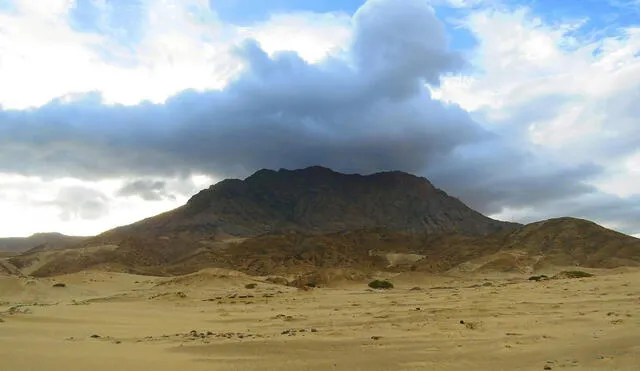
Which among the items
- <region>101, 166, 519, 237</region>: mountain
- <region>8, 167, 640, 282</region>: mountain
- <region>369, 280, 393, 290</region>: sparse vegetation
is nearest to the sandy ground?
<region>369, 280, 393, 290</region>: sparse vegetation

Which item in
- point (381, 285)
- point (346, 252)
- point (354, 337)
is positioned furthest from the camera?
point (346, 252)

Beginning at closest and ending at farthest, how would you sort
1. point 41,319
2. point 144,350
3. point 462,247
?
point 144,350 < point 41,319 < point 462,247

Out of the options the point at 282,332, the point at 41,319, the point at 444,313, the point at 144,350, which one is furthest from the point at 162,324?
the point at 444,313

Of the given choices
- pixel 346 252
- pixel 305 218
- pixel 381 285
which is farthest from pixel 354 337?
pixel 305 218

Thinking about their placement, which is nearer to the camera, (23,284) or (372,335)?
(372,335)

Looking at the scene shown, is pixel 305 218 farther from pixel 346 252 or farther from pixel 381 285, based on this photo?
pixel 381 285

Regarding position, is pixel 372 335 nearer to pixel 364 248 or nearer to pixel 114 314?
pixel 114 314

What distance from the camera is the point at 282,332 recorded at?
13.3 meters

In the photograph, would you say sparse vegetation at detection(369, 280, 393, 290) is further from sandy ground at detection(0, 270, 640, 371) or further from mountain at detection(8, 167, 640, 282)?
sandy ground at detection(0, 270, 640, 371)

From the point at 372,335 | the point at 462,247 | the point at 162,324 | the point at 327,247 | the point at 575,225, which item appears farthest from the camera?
the point at 327,247

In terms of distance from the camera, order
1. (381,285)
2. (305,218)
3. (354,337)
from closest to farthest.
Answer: (354,337) → (381,285) → (305,218)

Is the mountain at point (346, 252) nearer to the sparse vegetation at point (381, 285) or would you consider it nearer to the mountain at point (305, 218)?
the mountain at point (305, 218)

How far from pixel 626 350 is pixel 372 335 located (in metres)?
5.04

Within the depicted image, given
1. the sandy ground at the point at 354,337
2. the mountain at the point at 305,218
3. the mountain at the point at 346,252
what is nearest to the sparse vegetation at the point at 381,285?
the mountain at the point at 346,252
